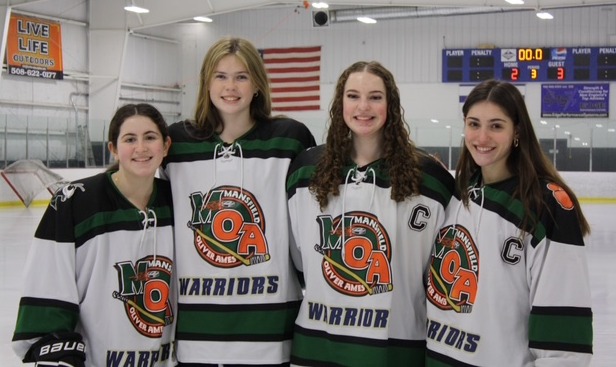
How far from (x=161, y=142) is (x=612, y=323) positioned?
451 cm

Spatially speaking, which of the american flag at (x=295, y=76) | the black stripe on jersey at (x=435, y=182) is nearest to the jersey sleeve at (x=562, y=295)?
the black stripe on jersey at (x=435, y=182)

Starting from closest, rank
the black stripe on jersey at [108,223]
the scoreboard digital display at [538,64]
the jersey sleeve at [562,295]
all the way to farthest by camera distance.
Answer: the jersey sleeve at [562,295]
the black stripe on jersey at [108,223]
the scoreboard digital display at [538,64]

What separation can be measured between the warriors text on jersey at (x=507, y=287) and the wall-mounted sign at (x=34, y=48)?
2012 centimetres

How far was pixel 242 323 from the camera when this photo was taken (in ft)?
9.32

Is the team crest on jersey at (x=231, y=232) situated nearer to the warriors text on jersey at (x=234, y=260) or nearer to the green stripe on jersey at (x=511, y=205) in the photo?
the warriors text on jersey at (x=234, y=260)

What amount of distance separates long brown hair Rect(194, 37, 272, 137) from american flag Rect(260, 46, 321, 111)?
72.1 ft

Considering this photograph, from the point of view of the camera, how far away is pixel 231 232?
2.85 meters

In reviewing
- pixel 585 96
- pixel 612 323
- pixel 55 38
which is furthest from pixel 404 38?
pixel 612 323

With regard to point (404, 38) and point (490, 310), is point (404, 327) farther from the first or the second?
point (404, 38)

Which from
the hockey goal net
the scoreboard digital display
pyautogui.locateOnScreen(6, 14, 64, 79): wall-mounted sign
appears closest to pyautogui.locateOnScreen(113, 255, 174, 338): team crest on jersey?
the hockey goal net

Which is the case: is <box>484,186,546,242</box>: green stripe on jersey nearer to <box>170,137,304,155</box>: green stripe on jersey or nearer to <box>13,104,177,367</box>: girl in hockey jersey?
<box>170,137,304,155</box>: green stripe on jersey

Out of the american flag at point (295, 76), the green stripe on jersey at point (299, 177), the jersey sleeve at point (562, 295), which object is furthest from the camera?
the american flag at point (295, 76)

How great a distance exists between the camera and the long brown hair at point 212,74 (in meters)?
2.87

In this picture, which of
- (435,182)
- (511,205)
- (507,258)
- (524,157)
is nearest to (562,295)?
(507,258)
